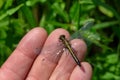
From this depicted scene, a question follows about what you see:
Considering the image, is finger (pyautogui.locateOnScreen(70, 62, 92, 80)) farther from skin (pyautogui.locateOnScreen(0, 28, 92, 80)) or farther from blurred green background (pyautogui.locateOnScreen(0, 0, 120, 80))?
blurred green background (pyautogui.locateOnScreen(0, 0, 120, 80))

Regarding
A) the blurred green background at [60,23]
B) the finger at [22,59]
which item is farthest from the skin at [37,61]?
the blurred green background at [60,23]

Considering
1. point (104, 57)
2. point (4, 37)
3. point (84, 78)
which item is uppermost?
point (4, 37)

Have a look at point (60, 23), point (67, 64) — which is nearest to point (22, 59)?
point (67, 64)

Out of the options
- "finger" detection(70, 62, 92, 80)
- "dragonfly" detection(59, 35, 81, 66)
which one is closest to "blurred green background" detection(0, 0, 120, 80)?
Answer: "dragonfly" detection(59, 35, 81, 66)

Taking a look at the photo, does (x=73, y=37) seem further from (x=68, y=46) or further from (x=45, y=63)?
(x=45, y=63)

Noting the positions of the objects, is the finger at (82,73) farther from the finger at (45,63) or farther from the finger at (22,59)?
the finger at (22,59)

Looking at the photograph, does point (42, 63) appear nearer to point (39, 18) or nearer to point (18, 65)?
point (18, 65)

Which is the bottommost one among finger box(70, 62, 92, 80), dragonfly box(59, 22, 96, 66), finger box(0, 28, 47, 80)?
finger box(70, 62, 92, 80)

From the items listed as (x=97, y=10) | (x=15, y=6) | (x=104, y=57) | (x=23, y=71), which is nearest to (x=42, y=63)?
(x=23, y=71)

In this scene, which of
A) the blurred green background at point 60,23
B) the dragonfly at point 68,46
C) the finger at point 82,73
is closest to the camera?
the finger at point 82,73
